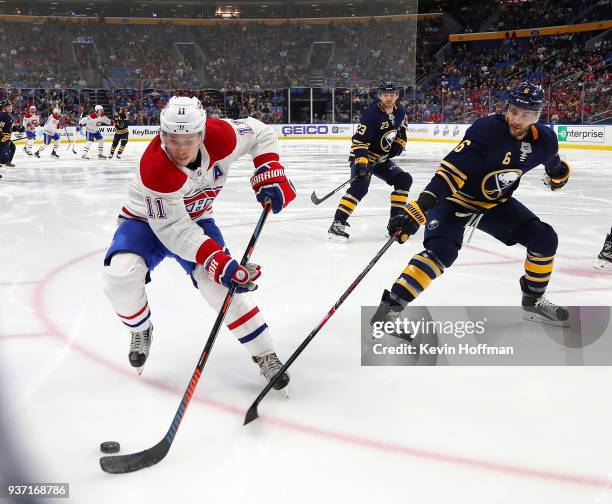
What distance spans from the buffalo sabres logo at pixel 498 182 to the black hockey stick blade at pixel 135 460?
5.59 ft

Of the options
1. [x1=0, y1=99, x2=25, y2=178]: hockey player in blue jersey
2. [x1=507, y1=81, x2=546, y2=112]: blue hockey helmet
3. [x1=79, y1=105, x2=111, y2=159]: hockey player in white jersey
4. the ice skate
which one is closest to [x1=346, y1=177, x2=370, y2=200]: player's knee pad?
the ice skate

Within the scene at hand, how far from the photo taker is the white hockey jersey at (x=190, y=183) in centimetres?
206

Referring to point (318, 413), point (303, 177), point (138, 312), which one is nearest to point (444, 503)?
point (318, 413)

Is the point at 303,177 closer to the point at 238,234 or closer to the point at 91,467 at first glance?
the point at 238,234

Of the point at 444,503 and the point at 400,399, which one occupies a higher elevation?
the point at 444,503

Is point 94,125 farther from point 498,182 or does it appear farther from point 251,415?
point 251,415

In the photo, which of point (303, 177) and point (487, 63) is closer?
point (303, 177)

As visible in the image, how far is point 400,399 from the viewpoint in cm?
224

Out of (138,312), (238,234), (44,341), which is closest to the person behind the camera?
(138,312)

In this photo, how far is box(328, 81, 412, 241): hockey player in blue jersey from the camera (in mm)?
4961

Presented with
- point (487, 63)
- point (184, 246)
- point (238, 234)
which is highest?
point (184, 246)

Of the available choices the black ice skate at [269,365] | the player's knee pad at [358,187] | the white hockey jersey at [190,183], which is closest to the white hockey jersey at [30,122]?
the player's knee pad at [358,187]

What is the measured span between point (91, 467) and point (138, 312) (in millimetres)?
661

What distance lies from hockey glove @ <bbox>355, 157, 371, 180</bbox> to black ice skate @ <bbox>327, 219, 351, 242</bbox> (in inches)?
16.2
